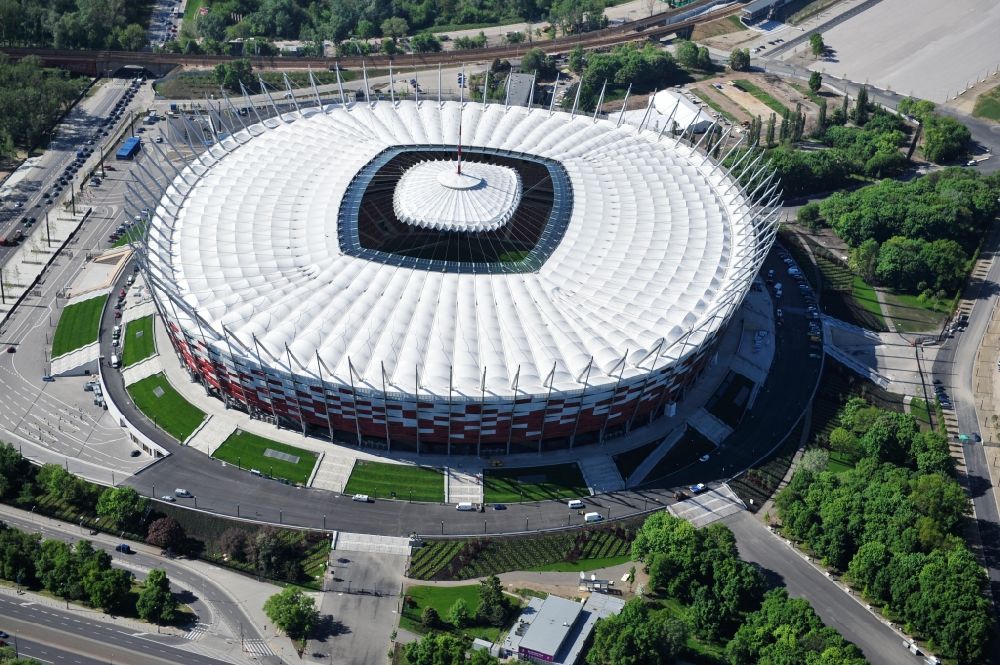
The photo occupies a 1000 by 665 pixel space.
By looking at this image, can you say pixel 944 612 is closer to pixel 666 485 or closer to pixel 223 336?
pixel 666 485

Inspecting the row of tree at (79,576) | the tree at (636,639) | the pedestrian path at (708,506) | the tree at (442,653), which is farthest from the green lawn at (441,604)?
the pedestrian path at (708,506)

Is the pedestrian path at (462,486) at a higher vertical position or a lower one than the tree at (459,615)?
higher

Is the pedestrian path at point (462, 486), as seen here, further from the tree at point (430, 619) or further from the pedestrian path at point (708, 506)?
the pedestrian path at point (708, 506)

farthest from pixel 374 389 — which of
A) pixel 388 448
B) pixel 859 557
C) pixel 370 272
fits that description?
pixel 859 557

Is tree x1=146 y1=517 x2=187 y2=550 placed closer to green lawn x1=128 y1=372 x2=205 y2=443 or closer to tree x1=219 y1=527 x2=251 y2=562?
tree x1=219 y1=527 x2=251 y2=562

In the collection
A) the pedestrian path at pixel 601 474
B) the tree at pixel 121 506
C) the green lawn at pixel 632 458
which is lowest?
the tree at pixel 121 506

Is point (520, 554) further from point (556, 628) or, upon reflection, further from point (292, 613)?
point (292, 613)

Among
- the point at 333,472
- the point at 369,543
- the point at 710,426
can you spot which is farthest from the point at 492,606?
the point at 710,426
